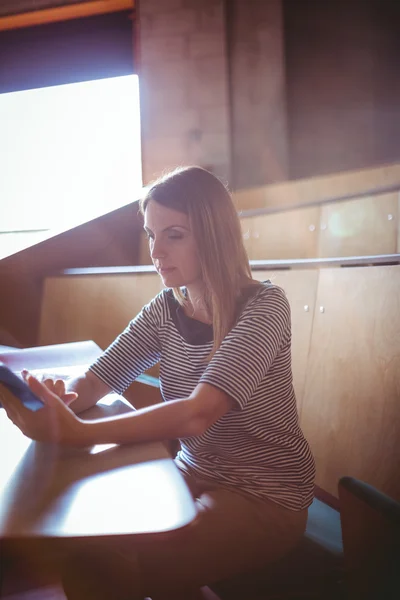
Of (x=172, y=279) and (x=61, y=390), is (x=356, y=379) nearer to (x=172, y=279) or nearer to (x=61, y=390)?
(x=172, y=279)

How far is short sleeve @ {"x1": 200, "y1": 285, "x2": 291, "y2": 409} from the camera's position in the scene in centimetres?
96

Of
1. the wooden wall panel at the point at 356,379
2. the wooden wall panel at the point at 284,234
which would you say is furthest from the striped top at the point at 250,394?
the wooden wall panel at the point at 284,234

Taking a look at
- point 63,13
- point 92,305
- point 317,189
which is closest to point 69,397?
point 92,305

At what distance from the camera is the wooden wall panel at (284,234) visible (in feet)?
7.82

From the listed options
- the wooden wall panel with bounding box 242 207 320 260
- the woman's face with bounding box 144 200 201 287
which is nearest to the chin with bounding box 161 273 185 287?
the woman's face with bounding box 144 200 201 287

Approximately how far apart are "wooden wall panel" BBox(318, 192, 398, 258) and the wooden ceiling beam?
2.38 metres

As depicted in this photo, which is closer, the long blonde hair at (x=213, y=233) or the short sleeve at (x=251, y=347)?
the short sleeve at (x=251, y=347)

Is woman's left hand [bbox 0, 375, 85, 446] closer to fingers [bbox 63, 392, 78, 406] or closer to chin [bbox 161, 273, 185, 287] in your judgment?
fingers [bbox 63, 392, 78, 406]

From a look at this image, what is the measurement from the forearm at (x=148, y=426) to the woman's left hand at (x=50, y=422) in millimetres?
15

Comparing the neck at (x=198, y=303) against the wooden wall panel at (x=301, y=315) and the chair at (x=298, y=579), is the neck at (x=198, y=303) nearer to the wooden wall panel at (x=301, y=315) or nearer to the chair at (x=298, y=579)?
the chair at (x=298, y=579)

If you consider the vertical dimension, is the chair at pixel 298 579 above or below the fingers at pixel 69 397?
below

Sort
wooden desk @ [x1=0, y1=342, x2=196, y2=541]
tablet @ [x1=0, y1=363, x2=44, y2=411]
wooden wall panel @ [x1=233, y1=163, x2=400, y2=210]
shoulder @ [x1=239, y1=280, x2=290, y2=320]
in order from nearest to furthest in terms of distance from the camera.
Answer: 1. wooden desk @ [x1=0, y1=342, x2=196, y2=541]
2. tablet @ [x1=0, y1=363, x2=44, y2=411]
3. shoulder @ [x1=239, y1=280, x2=290, y2=320]
4. wooden wall panel @ [x1=233, y1=163, x2=400, y2=210]

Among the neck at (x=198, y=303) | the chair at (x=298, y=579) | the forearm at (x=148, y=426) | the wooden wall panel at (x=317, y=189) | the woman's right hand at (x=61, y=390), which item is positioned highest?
the wooden wall panel at (x=317, y=189)

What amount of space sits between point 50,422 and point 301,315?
3.70 feet
